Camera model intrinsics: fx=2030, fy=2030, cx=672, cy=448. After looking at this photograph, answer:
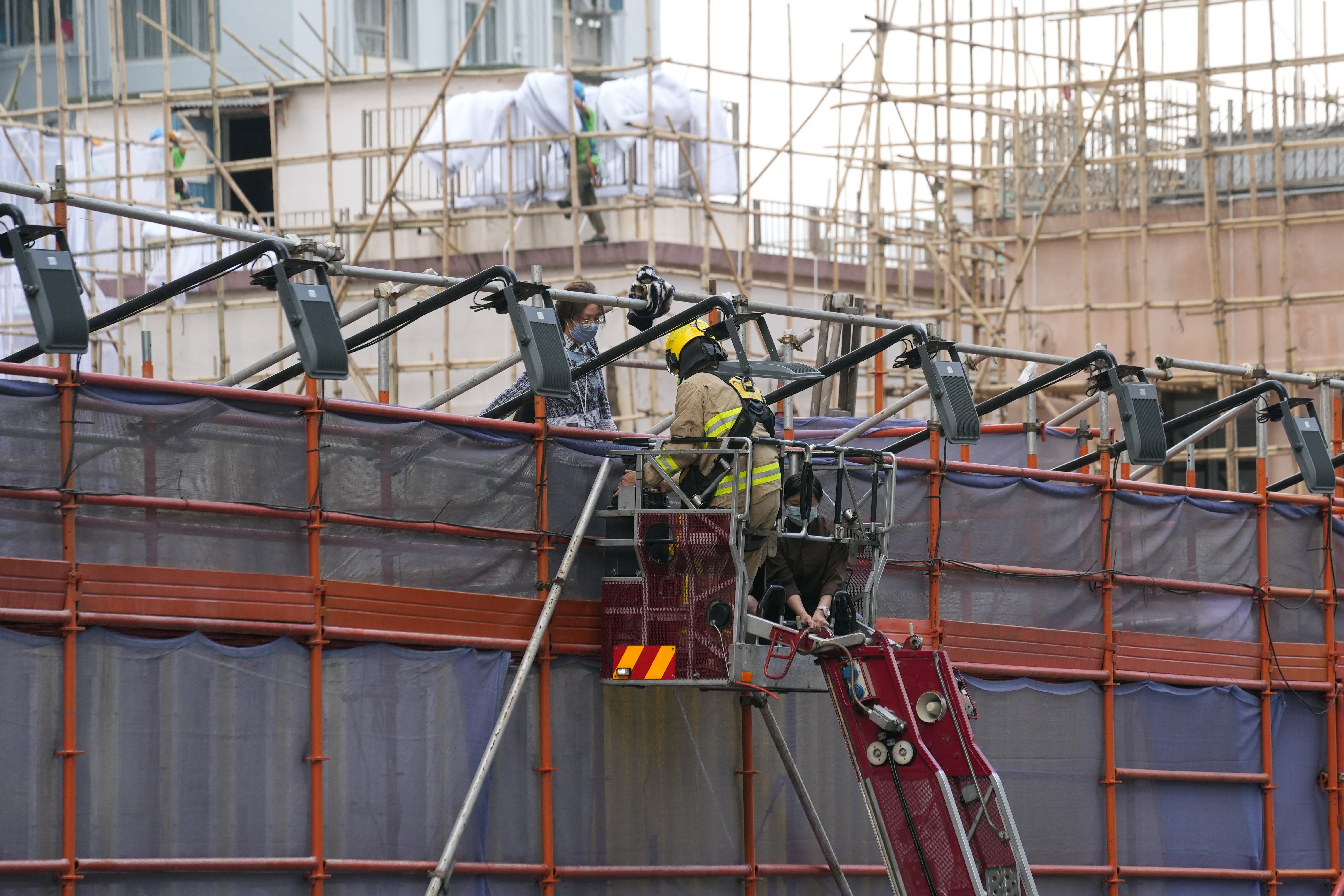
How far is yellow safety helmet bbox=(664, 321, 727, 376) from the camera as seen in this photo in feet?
35.8

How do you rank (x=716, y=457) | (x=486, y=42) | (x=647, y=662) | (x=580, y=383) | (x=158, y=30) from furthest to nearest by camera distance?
(x=486, y=42), (x=158, y=30), (x=580, y=383), (x=647, y=662), (x=716, y=457)

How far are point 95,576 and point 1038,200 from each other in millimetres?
17329

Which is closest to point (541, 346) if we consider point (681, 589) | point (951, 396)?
point (681, 589)

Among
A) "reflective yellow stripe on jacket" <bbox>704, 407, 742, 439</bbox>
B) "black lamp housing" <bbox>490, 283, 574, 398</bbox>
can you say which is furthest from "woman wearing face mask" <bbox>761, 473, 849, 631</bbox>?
"black lamp housing" <bbox>490, 283, 574, 398</bbox>

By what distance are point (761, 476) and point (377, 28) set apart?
30551 mm

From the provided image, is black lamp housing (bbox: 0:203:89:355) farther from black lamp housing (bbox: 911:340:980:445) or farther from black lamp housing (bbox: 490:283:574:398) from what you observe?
black lamp housing (bbox: 911:340:980:445)

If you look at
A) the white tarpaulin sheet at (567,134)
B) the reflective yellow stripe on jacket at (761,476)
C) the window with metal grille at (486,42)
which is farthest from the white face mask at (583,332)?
the window with metal grille at (486,42)

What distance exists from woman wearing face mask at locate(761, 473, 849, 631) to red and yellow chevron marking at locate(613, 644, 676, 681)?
1.84 ft

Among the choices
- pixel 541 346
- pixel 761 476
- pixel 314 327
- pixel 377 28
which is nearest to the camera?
pixel 314 327

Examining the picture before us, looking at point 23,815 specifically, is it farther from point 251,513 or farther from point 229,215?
point 229,215

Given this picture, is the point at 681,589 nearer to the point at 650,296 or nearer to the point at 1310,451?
the point at 650,296

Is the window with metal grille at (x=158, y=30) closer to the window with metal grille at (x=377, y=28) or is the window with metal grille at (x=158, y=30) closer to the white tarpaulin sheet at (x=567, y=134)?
the window with metal grille at (x=377, y=28)

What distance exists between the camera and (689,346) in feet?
35.8

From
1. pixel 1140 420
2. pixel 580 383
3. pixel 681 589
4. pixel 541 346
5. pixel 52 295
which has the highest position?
pixel 52 295
